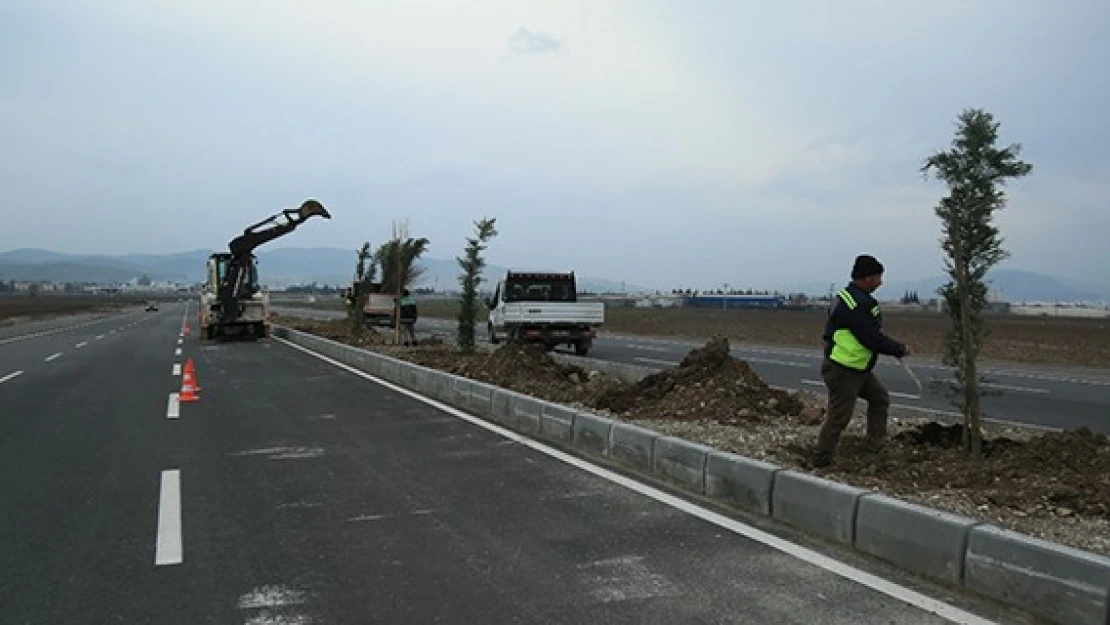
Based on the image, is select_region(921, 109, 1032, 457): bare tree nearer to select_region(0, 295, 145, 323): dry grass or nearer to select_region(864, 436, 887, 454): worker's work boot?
select_region(864, 436, 887, 454): worker's work boot

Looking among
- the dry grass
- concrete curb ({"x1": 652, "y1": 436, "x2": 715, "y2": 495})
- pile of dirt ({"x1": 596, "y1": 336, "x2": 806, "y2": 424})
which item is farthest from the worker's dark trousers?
the dry grass

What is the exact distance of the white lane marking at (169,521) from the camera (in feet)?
17.5

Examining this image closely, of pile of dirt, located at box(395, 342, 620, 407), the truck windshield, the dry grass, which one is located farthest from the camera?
the dry grass

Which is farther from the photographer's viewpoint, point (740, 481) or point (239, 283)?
point (239, 283)

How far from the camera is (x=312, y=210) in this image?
29.3 meters

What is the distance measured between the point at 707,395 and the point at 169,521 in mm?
6295

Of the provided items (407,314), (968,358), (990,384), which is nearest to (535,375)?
(968,358)

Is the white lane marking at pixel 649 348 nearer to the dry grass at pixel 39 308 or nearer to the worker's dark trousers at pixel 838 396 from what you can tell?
the worker's dark trousers at pixel 838 396

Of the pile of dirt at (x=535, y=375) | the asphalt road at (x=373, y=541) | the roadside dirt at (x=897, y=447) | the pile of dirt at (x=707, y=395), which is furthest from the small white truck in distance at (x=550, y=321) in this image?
the asphalt road at (x=373, y=541)

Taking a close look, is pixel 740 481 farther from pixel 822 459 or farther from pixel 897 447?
pixel 897 447

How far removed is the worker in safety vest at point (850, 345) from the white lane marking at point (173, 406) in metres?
8.85

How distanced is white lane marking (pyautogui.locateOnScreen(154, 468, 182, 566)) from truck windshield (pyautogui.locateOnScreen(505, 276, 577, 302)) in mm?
17756

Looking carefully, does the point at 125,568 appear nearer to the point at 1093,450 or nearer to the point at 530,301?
the point at 1093,450

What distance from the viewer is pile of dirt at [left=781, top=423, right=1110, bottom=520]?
18.5 ft
